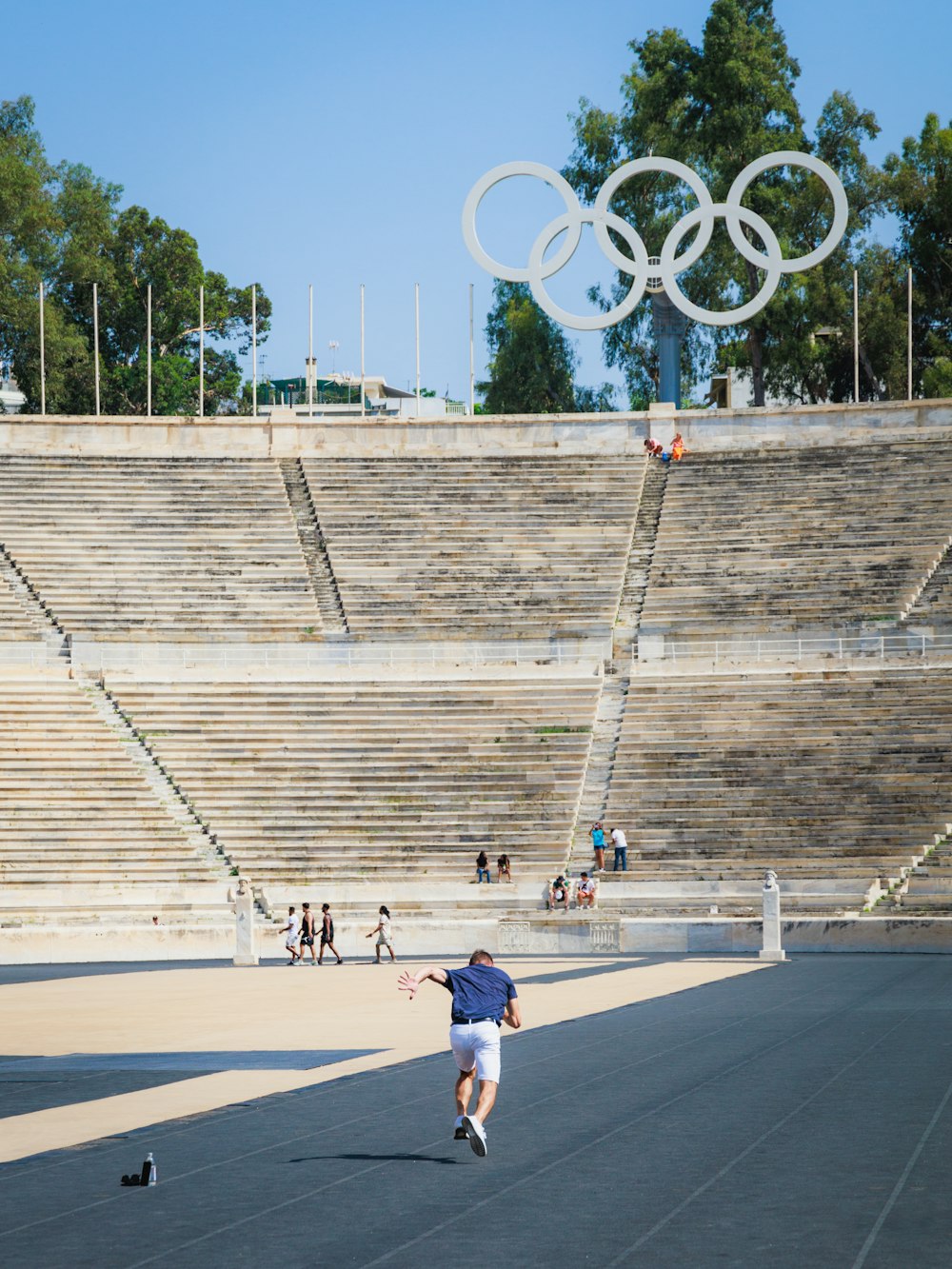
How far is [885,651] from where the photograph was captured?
40.4 meters

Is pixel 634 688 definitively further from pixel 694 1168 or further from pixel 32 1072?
pixel 694 1168

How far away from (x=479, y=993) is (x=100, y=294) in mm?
68712

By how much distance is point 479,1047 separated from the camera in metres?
11.8

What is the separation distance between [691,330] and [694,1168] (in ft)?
209

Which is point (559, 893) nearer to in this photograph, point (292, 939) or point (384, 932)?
point (384, 932)

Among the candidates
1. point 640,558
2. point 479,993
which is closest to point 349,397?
point 640,558

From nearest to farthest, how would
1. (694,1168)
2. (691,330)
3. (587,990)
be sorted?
(694,1168)
(587,990)
(691,330)

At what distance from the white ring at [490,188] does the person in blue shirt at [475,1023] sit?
4045 cm

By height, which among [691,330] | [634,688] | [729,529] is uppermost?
[691,330]

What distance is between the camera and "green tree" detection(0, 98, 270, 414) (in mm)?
69250

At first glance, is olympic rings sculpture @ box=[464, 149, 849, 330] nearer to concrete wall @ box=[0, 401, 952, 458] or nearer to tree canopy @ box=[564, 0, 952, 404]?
concrete wall @ box=[0, 401, 952, 458]

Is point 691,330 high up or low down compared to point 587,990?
up

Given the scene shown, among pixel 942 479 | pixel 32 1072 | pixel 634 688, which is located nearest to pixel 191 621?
pixel 634 688

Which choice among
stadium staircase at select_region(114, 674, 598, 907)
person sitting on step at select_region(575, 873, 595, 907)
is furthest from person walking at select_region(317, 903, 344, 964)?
person sitting on step at select_region(575, 873, 595, 907)
